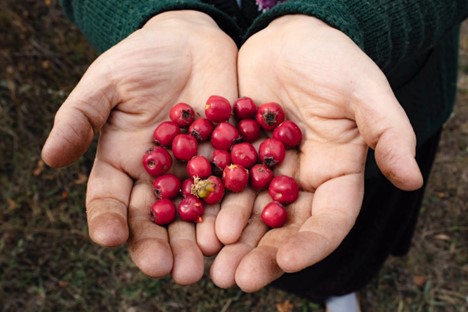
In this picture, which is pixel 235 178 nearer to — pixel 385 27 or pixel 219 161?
pixel 219 161

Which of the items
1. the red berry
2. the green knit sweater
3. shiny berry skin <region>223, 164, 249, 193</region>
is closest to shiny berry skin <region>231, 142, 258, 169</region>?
shiny berry skin <region>223, 164, 249, 193</region>

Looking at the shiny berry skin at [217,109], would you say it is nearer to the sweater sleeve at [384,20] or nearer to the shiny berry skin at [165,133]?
the shiny berry skin at [165,133]

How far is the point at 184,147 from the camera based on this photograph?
2.81 meters

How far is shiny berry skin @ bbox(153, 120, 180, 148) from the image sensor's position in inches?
110

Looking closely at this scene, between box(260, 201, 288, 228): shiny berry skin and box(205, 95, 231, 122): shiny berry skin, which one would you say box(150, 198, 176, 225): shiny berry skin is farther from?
box(205, 95, 231, 122): shiny berry skin

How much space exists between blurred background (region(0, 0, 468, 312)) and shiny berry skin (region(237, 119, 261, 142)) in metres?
1.68

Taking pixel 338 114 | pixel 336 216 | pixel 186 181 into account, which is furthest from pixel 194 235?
pixel 338 114

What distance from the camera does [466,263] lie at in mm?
4457

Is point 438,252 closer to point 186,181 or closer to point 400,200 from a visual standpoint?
point 400,200

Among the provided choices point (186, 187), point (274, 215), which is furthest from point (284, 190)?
point (186, 187)

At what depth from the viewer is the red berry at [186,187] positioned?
107 inches

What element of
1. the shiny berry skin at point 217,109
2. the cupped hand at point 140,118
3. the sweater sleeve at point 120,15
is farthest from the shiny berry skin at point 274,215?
the sweater sleeve at point 120,15

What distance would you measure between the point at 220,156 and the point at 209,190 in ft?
0.98

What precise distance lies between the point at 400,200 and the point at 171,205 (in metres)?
1.66
